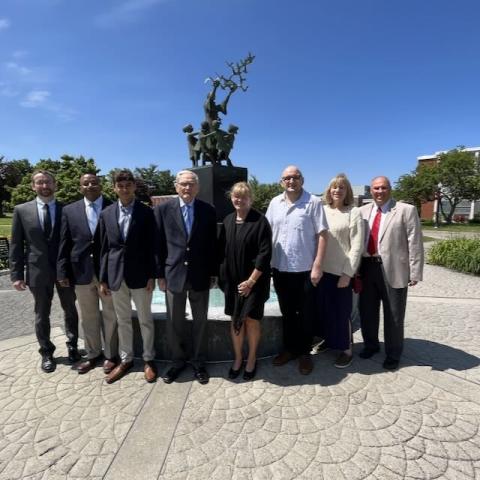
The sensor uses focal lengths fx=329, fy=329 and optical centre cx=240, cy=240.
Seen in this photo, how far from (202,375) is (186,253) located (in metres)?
1.23

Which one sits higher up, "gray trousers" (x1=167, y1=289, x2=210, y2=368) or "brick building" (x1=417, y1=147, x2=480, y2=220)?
"gray trousers" (x1=167, y1=289, x2=210, y2=368)

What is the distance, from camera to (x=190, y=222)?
3.20m

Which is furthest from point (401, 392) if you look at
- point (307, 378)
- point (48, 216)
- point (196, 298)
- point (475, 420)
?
point (48, 216)

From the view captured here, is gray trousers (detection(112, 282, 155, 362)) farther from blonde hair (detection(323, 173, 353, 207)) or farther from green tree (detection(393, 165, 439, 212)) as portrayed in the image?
green tree (detection(393, 165, 439, 212))

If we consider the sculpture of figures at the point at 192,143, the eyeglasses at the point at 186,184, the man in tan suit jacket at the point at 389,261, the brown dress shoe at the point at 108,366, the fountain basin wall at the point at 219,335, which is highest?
the sculpture of figures at the point at 192,143

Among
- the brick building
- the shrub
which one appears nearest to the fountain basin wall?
the shrub

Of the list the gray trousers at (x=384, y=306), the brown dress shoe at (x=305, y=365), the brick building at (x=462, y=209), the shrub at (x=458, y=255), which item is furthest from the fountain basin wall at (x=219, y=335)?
the brick building at (x=462, y=209)

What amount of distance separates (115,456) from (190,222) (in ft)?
6.40

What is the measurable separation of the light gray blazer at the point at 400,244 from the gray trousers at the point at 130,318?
2.44 meters

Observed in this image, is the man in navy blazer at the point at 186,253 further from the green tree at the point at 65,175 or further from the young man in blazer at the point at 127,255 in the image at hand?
the green tree at the point at 65,175

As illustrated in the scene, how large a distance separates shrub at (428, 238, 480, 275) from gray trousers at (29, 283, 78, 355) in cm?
967

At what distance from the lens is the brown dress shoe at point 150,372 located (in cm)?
328

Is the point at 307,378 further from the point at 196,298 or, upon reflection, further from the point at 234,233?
the point at 234,233

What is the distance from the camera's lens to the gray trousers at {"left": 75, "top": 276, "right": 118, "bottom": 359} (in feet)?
11.3
